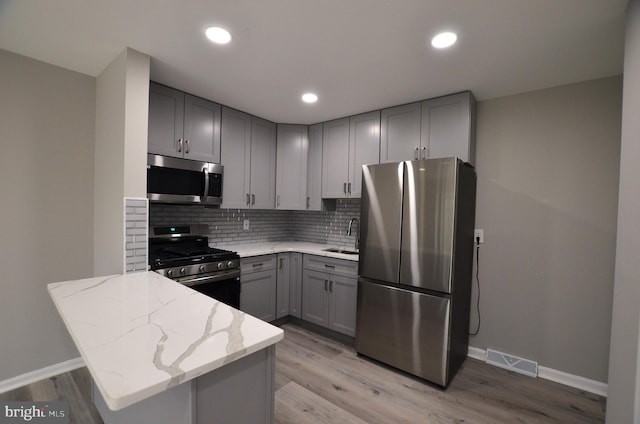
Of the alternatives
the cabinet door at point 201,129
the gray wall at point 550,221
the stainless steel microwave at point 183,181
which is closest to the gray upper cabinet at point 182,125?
the cabinet door at point 201,129

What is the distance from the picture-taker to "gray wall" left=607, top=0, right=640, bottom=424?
126 cm

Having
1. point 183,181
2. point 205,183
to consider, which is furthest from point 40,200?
point 205,183

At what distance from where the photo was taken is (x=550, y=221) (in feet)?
7.95

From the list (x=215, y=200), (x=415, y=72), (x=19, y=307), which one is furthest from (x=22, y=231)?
(x=415, y=72)

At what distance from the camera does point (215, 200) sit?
9.55 ft

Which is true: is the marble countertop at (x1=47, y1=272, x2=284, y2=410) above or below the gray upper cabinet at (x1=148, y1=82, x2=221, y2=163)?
below

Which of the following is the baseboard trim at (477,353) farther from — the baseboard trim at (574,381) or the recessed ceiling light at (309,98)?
the recessed ceiling light at (309,98)

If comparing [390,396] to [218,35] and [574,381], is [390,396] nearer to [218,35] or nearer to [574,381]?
[574,381]

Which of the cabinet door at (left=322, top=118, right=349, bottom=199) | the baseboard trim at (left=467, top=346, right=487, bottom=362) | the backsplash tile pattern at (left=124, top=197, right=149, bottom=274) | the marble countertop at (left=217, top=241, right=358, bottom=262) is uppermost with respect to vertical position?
the cabinet door at (left=322, top=118, right=349, bottom=199)

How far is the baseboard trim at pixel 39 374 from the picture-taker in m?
2.10

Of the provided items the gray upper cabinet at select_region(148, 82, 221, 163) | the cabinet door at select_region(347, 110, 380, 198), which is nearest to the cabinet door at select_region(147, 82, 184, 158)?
the gray upper cabinet at select_region(148, 82, 221, 163)

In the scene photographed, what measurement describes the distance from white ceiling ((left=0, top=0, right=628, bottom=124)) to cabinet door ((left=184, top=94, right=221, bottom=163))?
0.23 meters

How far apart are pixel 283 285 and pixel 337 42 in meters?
2.47

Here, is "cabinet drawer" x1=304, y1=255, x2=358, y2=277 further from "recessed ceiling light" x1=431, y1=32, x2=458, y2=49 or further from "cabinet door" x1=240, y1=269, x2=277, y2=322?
"recessed ceiling light" x1=431, y1=32, x2=458, y2=49
